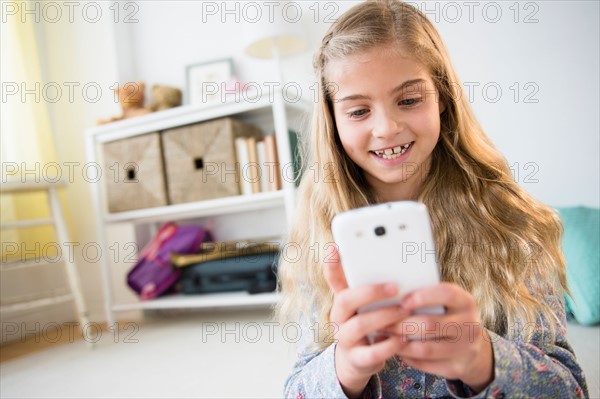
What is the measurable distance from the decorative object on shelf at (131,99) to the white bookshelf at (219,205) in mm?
110

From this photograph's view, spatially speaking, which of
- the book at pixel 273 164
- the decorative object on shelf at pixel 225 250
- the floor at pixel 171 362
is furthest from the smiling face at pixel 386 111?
the decorative object on shelf at pixel 225 250

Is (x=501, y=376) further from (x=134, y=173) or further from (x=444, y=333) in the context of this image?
(x=134, y=173)

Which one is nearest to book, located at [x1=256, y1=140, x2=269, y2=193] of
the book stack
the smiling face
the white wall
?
the book stack

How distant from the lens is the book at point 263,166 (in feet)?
4.96

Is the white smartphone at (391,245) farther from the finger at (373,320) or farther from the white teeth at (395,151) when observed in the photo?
the white teeth at (395,151)

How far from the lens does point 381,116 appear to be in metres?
0.60

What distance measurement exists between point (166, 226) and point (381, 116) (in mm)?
1391

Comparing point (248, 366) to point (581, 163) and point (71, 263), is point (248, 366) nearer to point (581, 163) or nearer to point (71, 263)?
point (71, 263)

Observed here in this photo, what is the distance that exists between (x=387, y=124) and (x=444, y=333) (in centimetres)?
29

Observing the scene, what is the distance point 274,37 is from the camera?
1537mm

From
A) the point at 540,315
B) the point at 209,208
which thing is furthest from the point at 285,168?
the point at 540,315

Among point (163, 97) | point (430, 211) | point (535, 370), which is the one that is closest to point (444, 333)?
point (535, 370)

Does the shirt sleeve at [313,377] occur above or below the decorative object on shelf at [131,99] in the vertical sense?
below

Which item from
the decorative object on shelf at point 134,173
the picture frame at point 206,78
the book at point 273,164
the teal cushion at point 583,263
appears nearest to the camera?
the teal cushion at point 583,263
